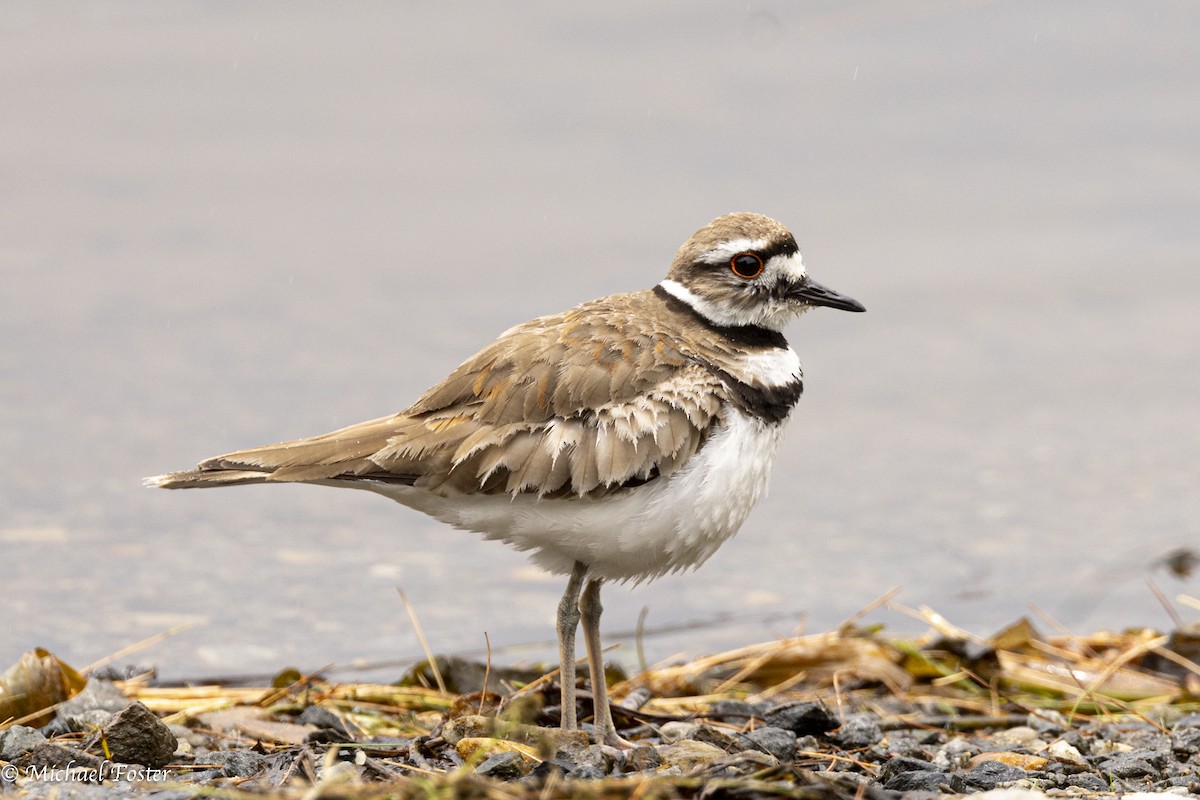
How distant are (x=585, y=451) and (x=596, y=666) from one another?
37.1 inches

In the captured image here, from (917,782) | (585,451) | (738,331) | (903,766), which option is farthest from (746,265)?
(917,782)

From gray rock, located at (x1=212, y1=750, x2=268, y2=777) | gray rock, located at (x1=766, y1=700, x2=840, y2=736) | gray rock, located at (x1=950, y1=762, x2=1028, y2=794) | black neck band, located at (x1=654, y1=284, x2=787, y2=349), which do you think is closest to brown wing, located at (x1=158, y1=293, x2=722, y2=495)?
black neck band, located at (x1=654, y1=284, x2=787, y2=349)

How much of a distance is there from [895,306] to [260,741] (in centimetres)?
646

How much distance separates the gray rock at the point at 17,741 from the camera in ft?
16.2

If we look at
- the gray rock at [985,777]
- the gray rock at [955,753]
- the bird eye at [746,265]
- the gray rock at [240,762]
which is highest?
the bird eye at [746,265]

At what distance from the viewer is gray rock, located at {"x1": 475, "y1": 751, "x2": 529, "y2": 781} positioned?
455 centimetres

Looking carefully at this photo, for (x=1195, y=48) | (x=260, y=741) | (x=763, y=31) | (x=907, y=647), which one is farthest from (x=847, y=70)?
(x=260, y=741)

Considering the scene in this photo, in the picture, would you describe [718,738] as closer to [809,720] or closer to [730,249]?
[809,720]

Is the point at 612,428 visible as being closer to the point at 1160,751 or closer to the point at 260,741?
the point at 260,741

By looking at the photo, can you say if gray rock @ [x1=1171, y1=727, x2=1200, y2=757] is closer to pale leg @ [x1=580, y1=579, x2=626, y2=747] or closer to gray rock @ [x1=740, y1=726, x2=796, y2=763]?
gray rock @ [x1=740, y1=726, x2=796, y2=763]

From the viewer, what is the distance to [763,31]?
12.0 metres

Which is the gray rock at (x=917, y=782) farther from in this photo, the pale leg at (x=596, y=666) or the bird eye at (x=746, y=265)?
the bird eye at (x=746, y=265)

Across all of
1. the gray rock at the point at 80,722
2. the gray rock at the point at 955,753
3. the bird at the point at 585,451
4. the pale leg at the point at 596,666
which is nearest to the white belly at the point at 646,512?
the bird at the point at 585,451

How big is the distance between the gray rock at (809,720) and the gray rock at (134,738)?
7.05 ft
